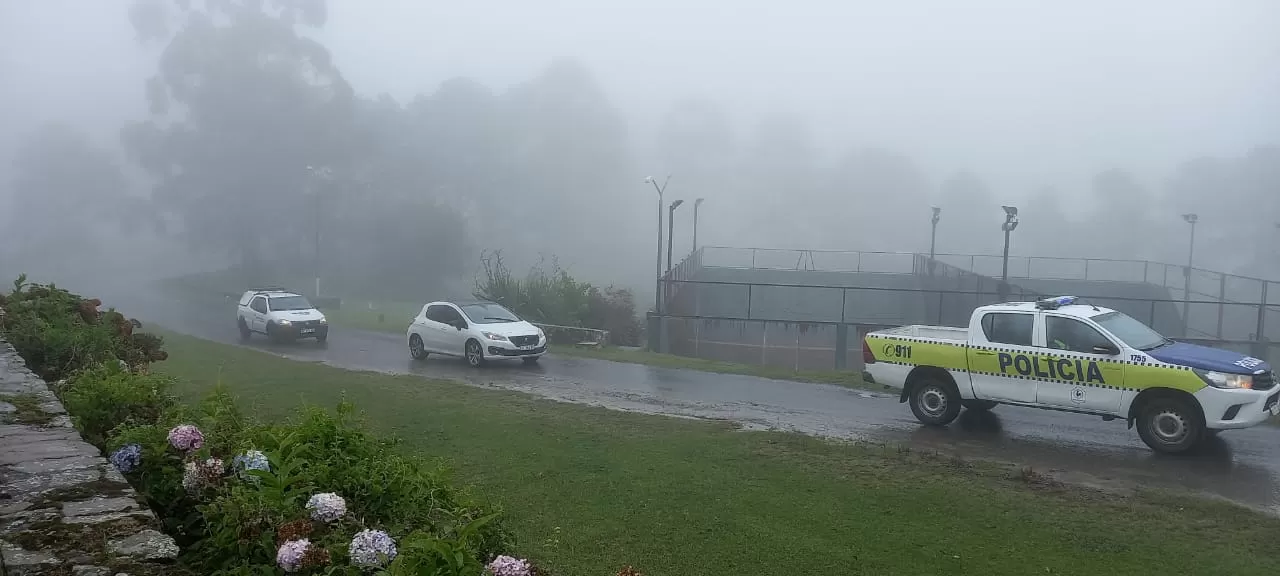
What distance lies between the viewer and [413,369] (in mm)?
20281

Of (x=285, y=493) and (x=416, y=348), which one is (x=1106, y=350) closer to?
(x=285, y=493)

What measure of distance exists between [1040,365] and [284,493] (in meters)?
10.0

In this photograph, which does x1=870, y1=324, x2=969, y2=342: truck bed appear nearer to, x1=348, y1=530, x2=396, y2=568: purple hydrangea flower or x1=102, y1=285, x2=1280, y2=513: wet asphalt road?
x1=102, y1=285, x2=1280, y2=513: wet asphalt road

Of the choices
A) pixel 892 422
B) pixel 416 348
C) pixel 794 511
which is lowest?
pixel 416 348

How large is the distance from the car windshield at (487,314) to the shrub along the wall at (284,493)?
15.8 metres

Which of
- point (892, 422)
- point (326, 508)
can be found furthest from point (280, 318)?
point (326, 508)

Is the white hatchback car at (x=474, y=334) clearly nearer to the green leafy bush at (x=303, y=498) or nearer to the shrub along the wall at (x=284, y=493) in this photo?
the shrub along the wall at (x=284, y=493)

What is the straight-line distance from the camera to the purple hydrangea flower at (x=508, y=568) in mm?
3291

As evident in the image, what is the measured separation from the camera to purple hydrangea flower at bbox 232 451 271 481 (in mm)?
4090

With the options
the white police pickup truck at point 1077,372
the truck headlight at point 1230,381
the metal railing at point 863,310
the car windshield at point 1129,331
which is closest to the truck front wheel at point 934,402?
the white police pickup truck at point 1077,372

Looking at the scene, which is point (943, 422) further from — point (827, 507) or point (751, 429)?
point (827, 507)

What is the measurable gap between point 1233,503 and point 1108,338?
279 centimetres

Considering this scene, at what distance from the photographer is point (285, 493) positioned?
12.8 feet

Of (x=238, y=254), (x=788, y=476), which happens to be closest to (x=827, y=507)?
(x=788, y=476)
